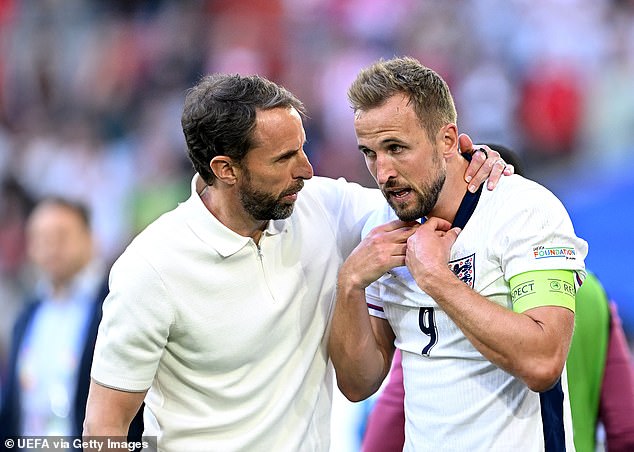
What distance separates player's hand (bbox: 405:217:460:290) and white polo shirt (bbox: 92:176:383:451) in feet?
1.30

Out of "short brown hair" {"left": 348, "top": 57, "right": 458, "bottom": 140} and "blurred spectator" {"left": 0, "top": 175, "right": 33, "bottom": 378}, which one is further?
"blurred spectator" {"left": 0, "top": 175, "right": 33, "bottom": 378}

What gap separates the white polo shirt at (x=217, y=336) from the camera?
2686mm

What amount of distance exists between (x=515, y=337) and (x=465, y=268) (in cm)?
28

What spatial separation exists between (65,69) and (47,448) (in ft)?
14.1

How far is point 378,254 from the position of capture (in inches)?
106

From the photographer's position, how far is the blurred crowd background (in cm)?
650

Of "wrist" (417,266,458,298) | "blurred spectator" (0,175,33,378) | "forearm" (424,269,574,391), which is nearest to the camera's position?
"forearm" (424,269,574,391)

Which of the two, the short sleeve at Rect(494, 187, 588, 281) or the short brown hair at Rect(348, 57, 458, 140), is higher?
the short brown hair at Rect(348, 57, 458, 140)

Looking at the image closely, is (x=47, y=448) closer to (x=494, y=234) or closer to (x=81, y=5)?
(x=494, y=234)

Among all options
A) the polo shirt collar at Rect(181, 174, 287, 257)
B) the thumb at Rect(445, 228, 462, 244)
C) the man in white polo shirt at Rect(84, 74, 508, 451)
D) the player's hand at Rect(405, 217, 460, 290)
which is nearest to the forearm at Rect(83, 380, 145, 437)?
the man in white polo shirt at Rect(84, 74, 508, 451)

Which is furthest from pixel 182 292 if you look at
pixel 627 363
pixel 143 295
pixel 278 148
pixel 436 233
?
pixel 627 363

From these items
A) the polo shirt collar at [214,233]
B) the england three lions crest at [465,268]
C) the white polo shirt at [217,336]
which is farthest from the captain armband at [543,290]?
the polo shirt collar at [214,233]

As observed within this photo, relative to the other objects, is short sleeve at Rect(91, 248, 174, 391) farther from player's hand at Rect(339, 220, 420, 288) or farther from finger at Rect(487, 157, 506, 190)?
finger at Rect(487, 157, 506, 190)

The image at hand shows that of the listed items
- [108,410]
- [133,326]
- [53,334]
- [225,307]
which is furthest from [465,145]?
[53,334]
